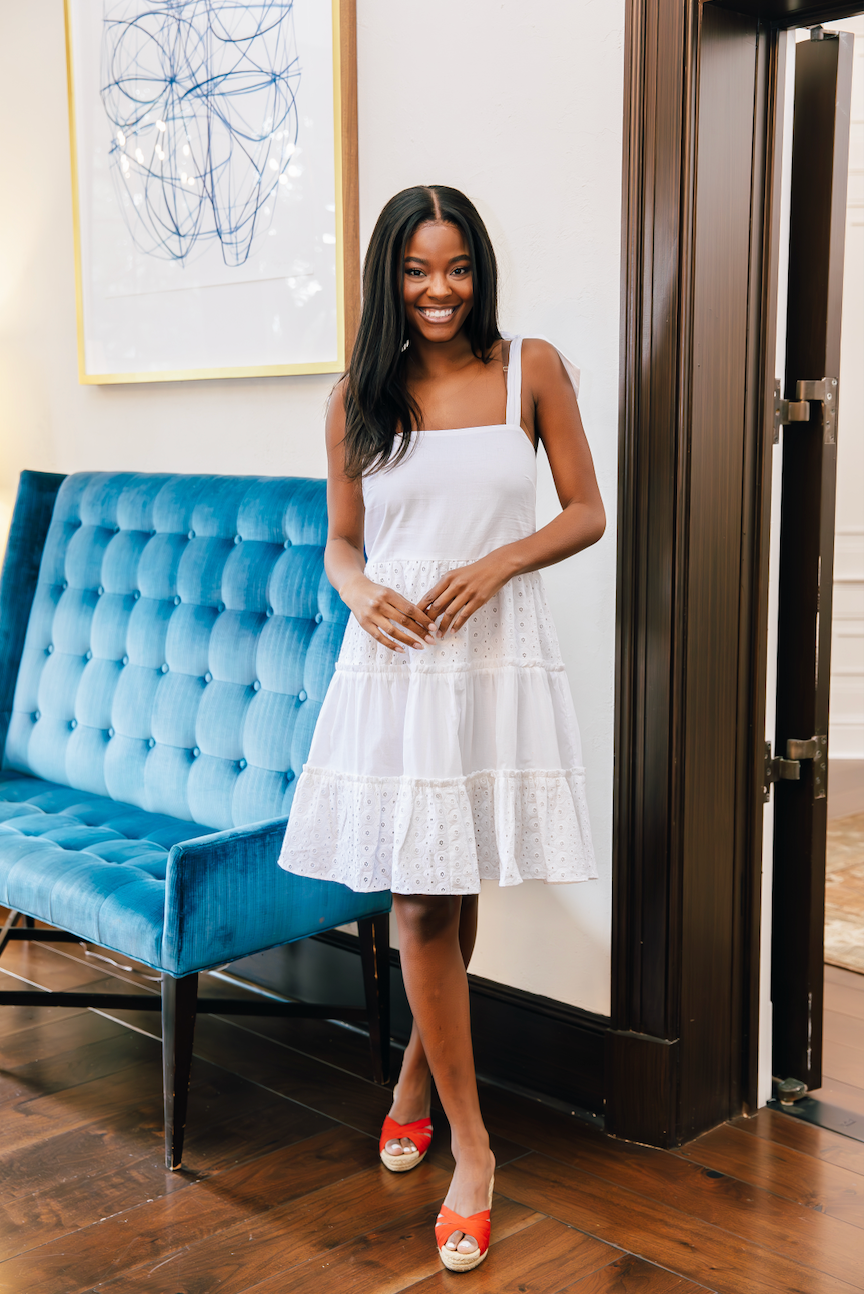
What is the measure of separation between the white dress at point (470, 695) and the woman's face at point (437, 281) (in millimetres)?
110

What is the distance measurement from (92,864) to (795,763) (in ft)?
3.98

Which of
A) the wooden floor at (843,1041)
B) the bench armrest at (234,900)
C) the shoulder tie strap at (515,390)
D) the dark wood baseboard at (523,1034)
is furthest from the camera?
the wooden floor at (843,1041)

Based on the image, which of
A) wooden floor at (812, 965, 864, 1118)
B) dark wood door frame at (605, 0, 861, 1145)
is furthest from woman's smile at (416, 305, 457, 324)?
wooden floor at (812, 965, 864, 1118)

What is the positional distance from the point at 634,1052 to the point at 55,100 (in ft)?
8.51

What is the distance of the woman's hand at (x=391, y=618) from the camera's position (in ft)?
5.34

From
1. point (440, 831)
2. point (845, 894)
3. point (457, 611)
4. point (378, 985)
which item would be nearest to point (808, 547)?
point (457, 611)

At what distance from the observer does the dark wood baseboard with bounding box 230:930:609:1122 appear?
2059 mm

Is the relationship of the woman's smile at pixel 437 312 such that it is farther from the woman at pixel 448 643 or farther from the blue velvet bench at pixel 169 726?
the blue velvet bench at pixel 169 726

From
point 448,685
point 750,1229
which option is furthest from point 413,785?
point 750,1229

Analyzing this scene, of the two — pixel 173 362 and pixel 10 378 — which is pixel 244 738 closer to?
pixel 173 362

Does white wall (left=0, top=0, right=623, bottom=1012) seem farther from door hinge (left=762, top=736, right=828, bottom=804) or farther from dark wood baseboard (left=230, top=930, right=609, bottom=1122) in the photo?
door hinge (left=762, top=736, right=828, bottom=804)

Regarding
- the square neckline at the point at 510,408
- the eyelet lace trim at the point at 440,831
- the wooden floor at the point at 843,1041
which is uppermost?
the square neckline at the point at 510,408

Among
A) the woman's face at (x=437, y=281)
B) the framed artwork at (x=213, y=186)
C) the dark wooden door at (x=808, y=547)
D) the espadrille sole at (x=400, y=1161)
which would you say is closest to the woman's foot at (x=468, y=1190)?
the espadrille sole at (x=400, y=1161)

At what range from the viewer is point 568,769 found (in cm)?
175
